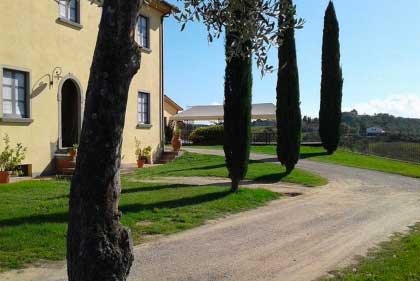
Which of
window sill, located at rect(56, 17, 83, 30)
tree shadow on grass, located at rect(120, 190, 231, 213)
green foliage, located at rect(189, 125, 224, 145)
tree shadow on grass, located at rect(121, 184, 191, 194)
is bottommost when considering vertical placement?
tree shadow on grass, located at rect(120, 190, 231, 213)

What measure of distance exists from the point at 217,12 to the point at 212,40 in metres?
0.39

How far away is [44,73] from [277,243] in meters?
10.9

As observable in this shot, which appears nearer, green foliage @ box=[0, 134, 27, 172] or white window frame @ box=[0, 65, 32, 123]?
green foliage @ box=[0, 134, 27, 172]

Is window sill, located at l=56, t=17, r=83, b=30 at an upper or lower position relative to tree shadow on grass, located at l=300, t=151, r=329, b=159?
upper

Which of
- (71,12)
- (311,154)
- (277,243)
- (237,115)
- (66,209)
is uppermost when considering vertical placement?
(71,12)

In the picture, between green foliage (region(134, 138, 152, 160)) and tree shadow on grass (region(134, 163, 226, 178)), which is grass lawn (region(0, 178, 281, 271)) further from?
green foliage (region(134, 138, 152, 160))

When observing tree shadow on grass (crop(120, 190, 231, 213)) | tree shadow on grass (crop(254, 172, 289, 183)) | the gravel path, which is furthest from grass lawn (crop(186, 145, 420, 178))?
tree shadow on grass (crop(120, 190, 231, 213))

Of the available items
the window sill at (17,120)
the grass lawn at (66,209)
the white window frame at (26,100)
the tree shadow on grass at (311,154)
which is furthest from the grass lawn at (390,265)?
the tree shadow on grass at (311,154)

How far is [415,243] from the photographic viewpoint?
8.04 meters

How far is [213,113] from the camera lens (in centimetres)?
5109

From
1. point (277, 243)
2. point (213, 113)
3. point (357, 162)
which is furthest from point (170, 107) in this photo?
point (277, 243)

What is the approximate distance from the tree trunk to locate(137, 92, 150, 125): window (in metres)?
18.2

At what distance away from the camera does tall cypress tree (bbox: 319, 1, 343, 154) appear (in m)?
30.5

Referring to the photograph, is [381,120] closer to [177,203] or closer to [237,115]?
[237,115]
